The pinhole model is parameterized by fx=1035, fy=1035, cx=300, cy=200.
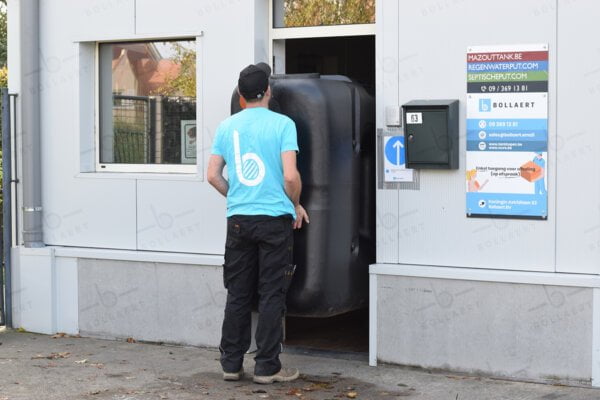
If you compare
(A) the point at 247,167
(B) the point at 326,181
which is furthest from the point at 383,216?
(A) the point at 247,167

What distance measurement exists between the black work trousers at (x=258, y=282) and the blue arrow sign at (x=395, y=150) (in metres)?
0.98

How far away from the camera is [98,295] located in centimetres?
830

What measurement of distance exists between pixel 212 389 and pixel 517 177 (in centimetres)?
237

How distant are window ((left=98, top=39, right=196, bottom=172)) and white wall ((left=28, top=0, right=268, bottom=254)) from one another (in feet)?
0.54

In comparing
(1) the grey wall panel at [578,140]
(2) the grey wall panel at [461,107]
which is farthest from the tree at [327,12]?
(1) the grey wall panel at [578,140]

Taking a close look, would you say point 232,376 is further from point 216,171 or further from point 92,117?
point 92,117

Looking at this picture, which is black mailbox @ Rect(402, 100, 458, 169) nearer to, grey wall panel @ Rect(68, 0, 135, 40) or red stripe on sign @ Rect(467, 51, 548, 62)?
red stripe on sign @ Rect(467, 51, 548, 62)

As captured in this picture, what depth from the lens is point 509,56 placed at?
663cm

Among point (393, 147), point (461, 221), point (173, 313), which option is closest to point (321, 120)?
point (393, 147)

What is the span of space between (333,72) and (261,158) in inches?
165

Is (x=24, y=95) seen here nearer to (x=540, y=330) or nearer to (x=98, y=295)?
(x=98, y=295)

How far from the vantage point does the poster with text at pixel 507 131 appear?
259 inches

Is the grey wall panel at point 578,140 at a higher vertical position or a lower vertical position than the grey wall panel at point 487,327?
higher

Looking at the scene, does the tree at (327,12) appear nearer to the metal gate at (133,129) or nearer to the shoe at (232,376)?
the metal gate at (133,129)
